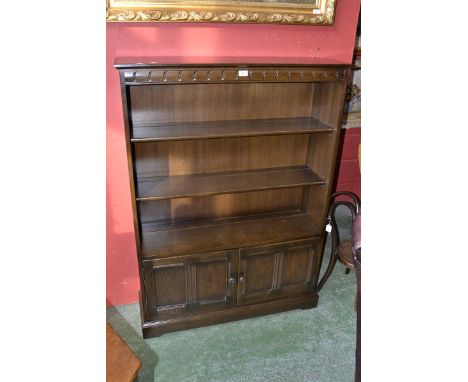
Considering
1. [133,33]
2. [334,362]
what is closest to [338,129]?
[133,33]

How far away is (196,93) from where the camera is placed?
206 cm

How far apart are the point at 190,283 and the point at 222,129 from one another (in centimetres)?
97

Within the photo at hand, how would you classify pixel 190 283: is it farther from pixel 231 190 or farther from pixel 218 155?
pixel 218 155

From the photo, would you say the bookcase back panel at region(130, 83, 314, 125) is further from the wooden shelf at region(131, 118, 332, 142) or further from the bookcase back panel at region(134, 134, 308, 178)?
the bookcase back panel at region(134, 134, 308, 178)

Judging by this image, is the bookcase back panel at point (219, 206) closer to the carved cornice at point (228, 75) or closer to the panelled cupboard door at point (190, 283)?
the panelled cupboard door at point (190, 283)

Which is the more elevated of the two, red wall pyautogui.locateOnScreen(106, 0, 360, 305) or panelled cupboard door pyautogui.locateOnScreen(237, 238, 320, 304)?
red wall pyautogui.locateOnScreen(106, 0, 360, 305)

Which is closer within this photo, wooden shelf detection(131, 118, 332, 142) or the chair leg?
wooden shelf detection(131, 118, 332, 142)

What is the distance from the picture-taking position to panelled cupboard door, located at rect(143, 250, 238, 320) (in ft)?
6.98

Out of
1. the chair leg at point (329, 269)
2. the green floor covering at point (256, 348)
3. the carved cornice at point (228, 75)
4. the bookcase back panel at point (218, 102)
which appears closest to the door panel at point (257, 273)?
the green floor covering at point (256, 348)

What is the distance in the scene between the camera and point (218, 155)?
7.41 feet

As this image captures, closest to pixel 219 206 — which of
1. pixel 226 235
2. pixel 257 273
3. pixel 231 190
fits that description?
pixel 226 235

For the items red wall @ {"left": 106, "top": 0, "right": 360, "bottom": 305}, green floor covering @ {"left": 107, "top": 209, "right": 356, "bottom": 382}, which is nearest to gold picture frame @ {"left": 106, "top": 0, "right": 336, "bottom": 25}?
red wall @ {"left": 106, "top": 0, "right": 360, "bottom": 305}

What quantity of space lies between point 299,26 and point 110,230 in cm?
170
